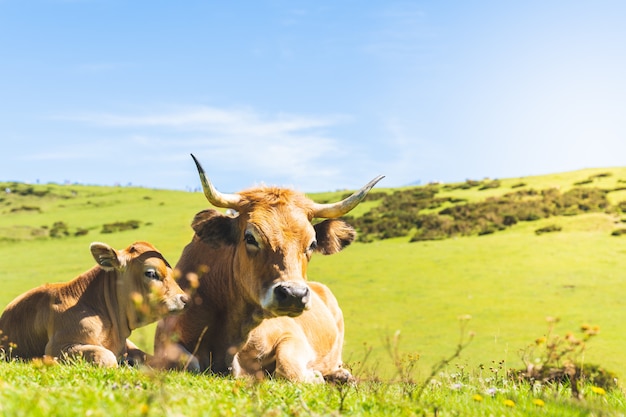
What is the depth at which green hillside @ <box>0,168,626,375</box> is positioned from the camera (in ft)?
66.5

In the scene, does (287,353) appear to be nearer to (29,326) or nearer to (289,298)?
(289,298)

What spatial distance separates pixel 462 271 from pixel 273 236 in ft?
72.4

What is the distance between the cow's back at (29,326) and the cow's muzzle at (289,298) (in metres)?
3.77

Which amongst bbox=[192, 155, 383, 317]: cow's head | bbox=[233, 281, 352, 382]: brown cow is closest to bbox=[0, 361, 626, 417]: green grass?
bbox=[192, 155, 383, 317]: cow's head

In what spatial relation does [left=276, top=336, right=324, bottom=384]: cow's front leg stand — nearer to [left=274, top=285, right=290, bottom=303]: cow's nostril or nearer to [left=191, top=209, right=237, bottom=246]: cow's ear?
[left=274, top=285, right=290, bottom=303]: cow's nostril

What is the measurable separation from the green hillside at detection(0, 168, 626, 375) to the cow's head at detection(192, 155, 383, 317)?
3.91 feet

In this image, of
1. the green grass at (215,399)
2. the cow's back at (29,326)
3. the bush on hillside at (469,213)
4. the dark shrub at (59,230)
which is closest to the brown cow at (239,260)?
the cow's back at (29,326)

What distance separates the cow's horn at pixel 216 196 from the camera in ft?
27.4

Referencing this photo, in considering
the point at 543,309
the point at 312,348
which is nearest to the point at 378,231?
the point at 543,309

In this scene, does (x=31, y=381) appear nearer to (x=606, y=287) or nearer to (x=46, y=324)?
(x=46, y=324)

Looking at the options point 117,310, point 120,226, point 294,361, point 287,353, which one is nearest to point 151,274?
point 117,310

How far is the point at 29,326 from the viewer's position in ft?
32.1

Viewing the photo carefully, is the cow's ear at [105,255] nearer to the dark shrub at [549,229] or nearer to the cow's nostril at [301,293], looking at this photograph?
the cow's nostril at [301,293]

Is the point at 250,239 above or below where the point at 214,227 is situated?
below
